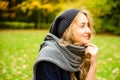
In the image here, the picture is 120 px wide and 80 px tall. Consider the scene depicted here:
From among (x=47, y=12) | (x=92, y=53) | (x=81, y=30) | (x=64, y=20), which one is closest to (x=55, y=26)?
(x=64, y=20)

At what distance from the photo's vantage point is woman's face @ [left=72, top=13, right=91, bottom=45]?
2.99 m

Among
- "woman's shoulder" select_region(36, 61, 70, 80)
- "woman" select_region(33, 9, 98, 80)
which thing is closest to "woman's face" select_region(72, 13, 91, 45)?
"woman" select_region(33, 9, 98, 80)

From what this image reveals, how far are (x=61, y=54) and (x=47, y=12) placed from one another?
2721cm

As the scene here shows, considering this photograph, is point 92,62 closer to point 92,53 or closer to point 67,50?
point 92,53

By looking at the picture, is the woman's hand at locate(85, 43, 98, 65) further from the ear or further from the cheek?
the ear

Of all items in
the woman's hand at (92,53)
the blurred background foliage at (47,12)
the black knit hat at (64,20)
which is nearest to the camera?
the black knit hat at (64,20)

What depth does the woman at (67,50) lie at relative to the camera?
2846 millimetres

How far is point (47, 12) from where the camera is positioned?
98.5 feet

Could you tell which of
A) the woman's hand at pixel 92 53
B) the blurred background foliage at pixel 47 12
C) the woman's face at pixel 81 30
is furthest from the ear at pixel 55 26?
the blurred background foliage at pixel 47 12

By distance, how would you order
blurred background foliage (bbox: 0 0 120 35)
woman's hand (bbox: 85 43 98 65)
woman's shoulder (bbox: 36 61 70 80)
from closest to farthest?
woman's shoulder (bbox: 36 61 70 80) → woman's hand (bbox: 85 43 98 65) → blurred background foliage (bbox: 0 0 120 35)

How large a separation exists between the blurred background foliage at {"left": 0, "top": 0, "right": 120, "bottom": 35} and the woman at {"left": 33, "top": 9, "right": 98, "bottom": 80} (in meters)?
19.8

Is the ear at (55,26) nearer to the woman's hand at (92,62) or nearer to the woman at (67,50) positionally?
the woman at (67,50)

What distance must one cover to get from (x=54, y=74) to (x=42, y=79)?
0.10 m

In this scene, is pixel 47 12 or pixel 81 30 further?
pixel 47 12
